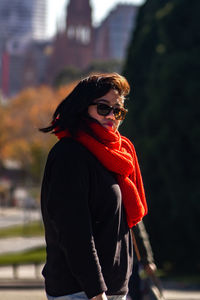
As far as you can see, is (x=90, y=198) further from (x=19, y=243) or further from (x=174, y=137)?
(x=19, y=243)

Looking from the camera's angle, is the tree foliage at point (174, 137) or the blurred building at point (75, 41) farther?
the blurred building at point (75, 41)

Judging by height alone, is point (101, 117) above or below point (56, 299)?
above

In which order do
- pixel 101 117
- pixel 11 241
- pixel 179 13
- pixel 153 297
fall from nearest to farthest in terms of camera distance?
1. pixel 101 117
2. pixel 153 297
3. pixel 179 13
4. pixel 11 241

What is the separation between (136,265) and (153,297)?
221 mm

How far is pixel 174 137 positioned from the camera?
1934cm

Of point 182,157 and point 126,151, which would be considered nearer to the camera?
point 126,151

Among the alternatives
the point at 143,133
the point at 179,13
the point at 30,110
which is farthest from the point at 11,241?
A: the point at 30,110

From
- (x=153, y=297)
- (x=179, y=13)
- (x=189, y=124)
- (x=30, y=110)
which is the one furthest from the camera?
(x=30, y=110)

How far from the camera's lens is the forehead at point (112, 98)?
314 cm

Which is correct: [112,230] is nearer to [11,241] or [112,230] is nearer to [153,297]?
[153,297]

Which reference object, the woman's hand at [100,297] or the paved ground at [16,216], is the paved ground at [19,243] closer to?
the paved ground at [16,216]

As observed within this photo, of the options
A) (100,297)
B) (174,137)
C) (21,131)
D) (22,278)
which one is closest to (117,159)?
(100,297)

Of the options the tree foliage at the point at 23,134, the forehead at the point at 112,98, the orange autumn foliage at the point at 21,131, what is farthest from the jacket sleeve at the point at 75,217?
the orange autumn foliage at the point at 21,131

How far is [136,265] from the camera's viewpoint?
464 cm
